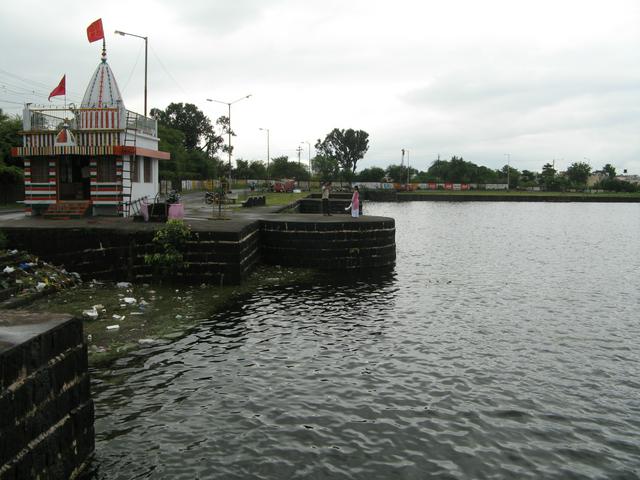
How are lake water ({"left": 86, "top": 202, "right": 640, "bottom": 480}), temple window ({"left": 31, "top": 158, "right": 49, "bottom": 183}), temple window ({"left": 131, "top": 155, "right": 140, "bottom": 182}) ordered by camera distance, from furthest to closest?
1. temple window ({"left": 131, "top": 155, "right": 140, "bottom": 182})
2. temple window ({"left": 31, "top": 158, "right": 49, "bottom": 183})
3. lake water ({"left": 86, "top": 202, "right": 640, "bottom": 480})

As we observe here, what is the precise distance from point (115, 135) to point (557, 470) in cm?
2056

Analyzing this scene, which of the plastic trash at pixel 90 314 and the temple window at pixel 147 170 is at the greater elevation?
the temple window at pixel 147 170

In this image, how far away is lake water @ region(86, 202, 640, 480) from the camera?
23.2 feet

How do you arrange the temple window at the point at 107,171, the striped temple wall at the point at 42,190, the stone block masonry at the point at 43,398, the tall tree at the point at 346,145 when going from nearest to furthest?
the stone block masonry at the point at 43,398 < the temple window at the point at 107,171 < the striped temple wall at the point at 42,190 < the tall tree at the point at 346,145

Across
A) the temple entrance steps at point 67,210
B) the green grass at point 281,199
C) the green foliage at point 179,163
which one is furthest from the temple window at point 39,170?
the green foliage at point 179,163

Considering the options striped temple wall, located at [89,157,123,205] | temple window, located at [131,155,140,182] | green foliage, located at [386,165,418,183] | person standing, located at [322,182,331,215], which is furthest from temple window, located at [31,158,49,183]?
green foliage, located at [386,165,418,183]

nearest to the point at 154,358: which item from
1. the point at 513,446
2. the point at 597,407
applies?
the point at 513,446

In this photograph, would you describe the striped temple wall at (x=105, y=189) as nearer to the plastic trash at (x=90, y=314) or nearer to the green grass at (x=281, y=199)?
the plastic trash at (x=90, y=314)

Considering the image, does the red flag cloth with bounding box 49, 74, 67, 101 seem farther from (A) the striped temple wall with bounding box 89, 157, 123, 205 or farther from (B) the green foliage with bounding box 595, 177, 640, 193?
(B) the green foliage with bounding box 595, 177, 640, 193

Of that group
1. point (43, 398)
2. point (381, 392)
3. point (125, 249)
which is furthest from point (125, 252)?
A: point (43, 398)

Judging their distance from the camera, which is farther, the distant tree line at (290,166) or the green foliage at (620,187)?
the green foliage at (620,187)

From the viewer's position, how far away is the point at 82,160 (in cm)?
2312

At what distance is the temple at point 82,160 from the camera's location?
868 inches

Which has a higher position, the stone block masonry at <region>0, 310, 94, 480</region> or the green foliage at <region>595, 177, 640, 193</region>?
the green foliage at <region>595, 177, 640, 193</region>
